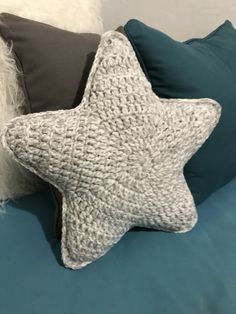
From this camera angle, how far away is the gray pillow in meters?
0.83

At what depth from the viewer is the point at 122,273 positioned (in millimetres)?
783

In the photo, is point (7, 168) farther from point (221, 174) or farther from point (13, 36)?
point (221, 174)

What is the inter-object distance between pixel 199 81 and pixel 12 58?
405mm

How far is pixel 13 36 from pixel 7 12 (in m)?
0.10

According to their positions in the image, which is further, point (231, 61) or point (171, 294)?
point (231, 61)

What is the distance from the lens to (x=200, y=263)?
828 millimetres

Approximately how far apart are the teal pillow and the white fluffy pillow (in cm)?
18

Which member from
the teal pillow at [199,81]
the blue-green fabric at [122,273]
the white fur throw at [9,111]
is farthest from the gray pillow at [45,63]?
the blue-green fabric at [122,273]

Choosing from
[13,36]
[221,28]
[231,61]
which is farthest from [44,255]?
[221,28]

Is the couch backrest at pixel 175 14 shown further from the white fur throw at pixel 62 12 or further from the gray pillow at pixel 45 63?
the gray pillow at pixel 45 63

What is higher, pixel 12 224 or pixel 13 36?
pixel 13 36

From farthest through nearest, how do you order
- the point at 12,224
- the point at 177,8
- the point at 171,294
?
1. the point at 177,8
2. the point at 12,224
3. the point at 171,294

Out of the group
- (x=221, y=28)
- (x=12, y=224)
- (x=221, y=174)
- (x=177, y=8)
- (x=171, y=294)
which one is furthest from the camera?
(x=177, y=8)

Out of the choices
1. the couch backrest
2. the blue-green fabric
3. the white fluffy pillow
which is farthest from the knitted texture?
the couch backrest
